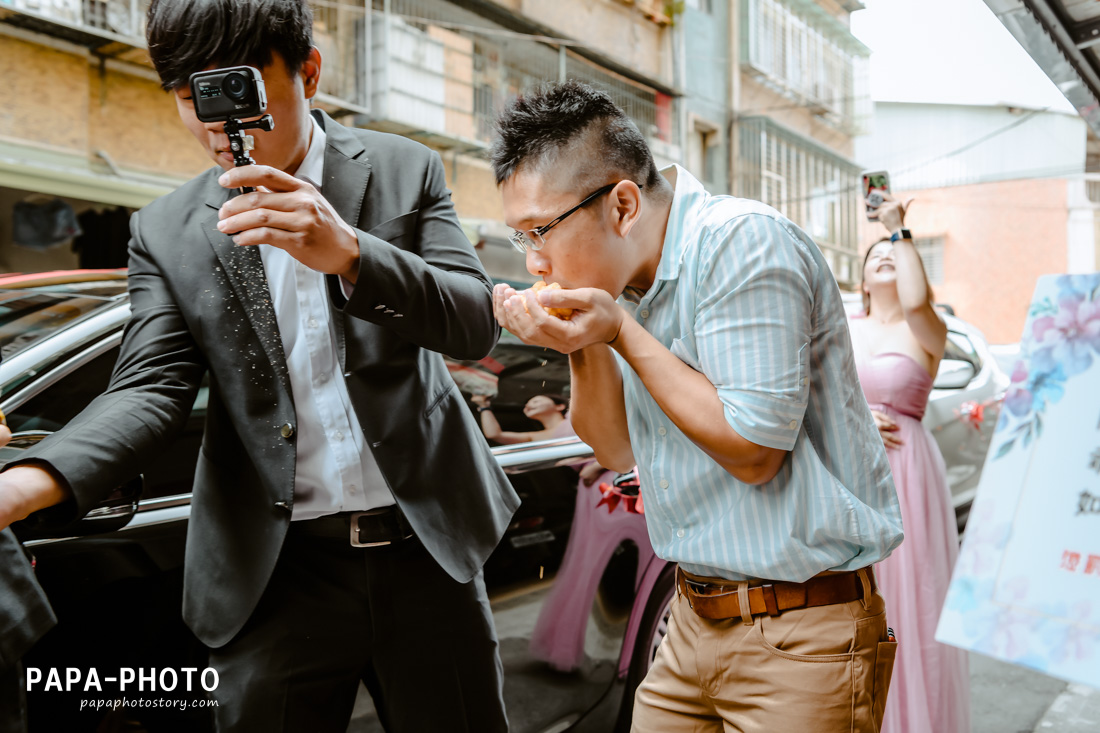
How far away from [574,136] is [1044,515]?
99 cm

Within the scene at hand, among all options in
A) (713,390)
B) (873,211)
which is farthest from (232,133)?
(873,211)

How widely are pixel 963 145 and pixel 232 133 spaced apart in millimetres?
18971

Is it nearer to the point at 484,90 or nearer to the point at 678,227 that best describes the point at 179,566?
the point at 678,227

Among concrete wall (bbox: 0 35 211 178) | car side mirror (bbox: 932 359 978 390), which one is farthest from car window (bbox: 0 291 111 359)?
concrete wall (bbox: 0 35 211 178)

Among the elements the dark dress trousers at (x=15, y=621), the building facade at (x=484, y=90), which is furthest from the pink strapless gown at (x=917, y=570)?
the dark dress trousers at (x=15, y=621)

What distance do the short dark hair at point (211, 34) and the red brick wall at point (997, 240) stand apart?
20.9 metres

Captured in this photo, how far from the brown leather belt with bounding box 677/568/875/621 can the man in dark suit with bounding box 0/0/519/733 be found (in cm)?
47

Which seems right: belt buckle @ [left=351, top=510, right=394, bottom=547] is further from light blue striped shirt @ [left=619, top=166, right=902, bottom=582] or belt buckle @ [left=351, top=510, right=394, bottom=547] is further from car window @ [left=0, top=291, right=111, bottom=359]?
car window @ [left=0, top=291, right=111, bottom=359]

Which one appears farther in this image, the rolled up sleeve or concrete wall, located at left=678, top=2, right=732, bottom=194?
concrete wall, located at left=678, top=2, right=732, bottom=194

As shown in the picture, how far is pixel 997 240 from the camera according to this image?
21.4 m

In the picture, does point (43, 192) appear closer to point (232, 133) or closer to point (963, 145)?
point (232, 133)

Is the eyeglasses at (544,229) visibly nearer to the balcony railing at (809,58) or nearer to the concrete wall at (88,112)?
the concrete wall at (88,112)

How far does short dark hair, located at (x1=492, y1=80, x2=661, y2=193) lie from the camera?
1584 mm

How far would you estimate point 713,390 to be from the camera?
1396mm
